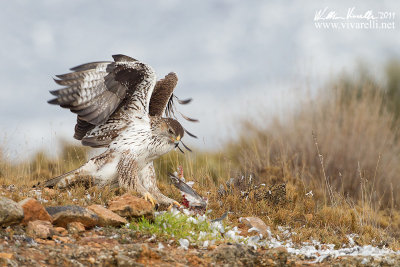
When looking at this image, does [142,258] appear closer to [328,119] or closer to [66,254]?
[66,254]

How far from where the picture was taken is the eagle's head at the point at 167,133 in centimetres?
757

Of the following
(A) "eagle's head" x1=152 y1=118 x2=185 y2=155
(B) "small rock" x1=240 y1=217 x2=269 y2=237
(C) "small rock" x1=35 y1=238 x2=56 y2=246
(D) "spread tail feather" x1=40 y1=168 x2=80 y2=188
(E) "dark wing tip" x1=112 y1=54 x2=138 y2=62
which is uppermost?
(E) "dark wing tip" x1=112 y1=54 x2=138 y2=62

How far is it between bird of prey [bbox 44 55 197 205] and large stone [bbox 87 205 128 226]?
51.5 inches

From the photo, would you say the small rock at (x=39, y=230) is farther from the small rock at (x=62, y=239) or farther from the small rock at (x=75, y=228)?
the small rock at (x=75, y=228)

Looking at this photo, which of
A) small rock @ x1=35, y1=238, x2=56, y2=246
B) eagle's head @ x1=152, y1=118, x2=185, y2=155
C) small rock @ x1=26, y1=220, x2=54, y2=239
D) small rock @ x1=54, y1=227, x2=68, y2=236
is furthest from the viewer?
eagle's head @ x1=152, y1=118, x2=185, y2=155

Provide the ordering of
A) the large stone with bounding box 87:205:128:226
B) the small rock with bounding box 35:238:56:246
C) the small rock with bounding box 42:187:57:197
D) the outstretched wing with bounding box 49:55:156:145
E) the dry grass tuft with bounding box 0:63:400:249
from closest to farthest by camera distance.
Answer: the small rock with bounding box 35:238:56:246 → the large stone with bounding box 87:205:128:226 → the small rock with bounding box 42:187:57:197 → the outstretched wing with bounding box 49:55:156:145 → the dry grass tuft with bounding box 0:63:400:249

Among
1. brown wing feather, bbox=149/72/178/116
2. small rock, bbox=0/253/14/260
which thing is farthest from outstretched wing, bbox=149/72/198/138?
small rock, bbox=0/253/14/260

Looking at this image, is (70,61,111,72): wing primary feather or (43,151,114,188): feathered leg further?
(43,151,114,188): feathered leg

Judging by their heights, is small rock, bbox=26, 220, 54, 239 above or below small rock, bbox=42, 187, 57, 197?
below

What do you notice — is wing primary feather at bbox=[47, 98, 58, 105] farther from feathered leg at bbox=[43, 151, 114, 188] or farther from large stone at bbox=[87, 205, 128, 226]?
large stone at bbox=[87, 205, 128, 226]

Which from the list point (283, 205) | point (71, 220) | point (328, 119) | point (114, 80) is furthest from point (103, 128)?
point (328, 119)

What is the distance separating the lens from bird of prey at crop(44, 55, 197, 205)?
24.1 feet

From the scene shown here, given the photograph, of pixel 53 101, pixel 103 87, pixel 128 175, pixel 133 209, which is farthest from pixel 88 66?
pixel 133 209

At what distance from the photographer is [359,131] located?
44.4 feet
